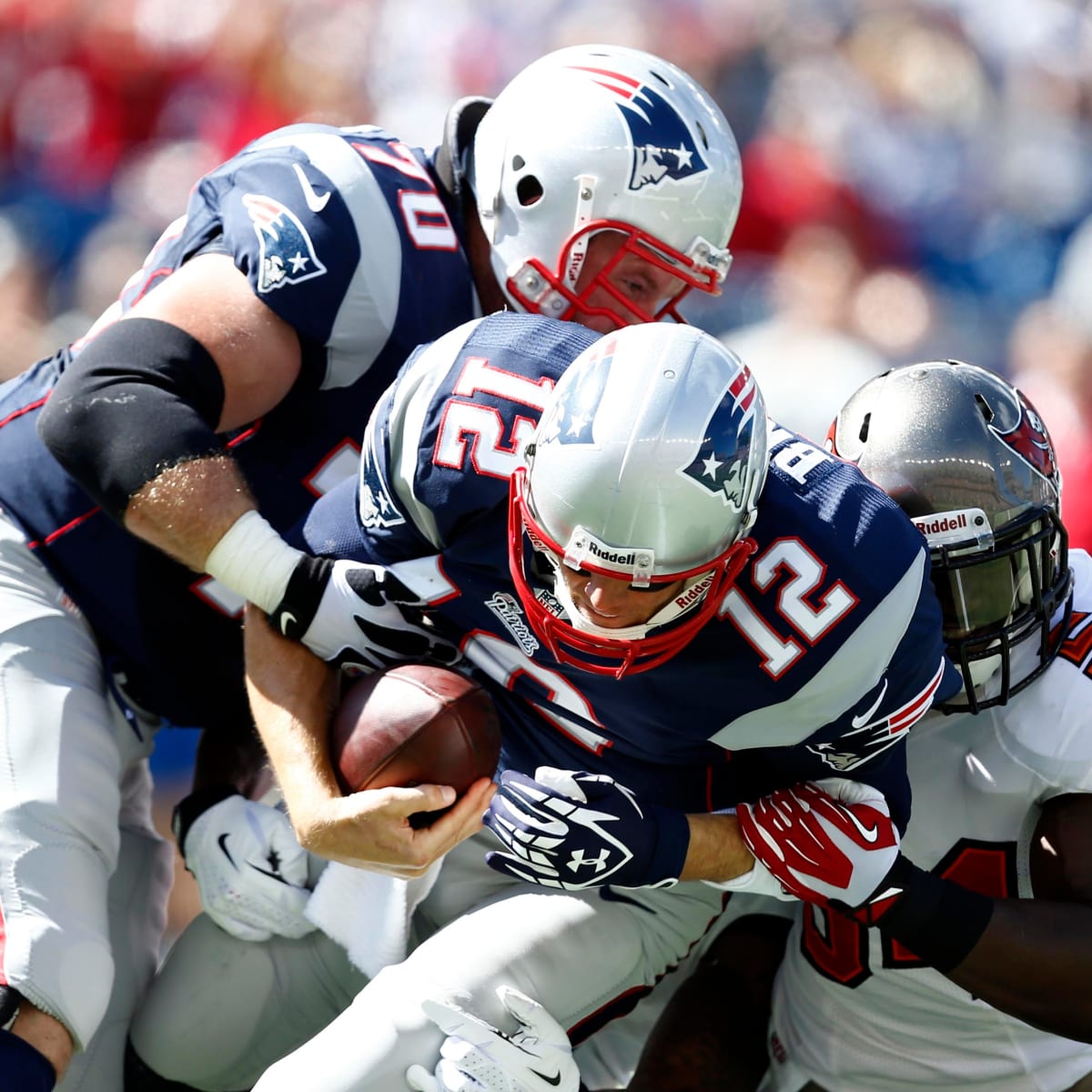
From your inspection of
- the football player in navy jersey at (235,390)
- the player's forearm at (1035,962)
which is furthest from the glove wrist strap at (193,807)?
the player's forearm at (1035,962)

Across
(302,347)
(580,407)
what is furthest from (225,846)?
(580,407)

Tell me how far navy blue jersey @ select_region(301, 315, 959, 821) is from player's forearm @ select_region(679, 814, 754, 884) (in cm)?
11

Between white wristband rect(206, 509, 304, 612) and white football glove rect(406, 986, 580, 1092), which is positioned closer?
white football glove rect(406, 986, 580, 1092)

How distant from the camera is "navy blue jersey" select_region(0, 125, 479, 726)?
225 centimetres

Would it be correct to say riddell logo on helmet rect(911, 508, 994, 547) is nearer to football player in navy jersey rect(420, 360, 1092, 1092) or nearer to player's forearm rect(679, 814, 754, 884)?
football player in navy jersey rect(420, 360, 1092, 1092)

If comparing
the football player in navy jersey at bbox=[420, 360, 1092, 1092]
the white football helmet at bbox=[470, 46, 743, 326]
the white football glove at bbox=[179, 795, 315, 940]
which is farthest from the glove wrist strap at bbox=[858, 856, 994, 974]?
the white football helmet at bbox=[470, 46, 743, 326]

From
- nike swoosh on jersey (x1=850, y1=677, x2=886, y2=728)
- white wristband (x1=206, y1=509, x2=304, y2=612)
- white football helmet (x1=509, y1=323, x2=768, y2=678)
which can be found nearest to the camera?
white football helmet (x1=509, y1=323, x2=768, y2=678)

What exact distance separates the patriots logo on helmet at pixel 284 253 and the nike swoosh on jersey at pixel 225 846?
90 centimetres

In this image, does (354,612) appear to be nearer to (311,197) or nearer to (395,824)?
(395,824)

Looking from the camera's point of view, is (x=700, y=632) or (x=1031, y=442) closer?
(x=700, y=632)

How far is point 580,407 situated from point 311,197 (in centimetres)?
78

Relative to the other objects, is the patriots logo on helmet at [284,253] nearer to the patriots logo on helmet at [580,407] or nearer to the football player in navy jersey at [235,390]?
Answer: the football player in navy jersey at [235,390]

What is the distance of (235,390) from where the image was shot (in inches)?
87.4

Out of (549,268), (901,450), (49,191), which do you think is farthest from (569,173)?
(49,191)
